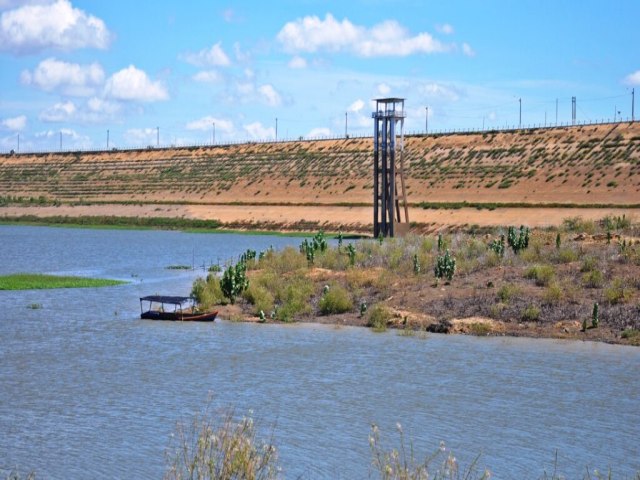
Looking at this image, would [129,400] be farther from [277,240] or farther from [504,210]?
[504,210]

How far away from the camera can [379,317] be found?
28.7 meters

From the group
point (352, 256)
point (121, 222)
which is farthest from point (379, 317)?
point (121, 222)

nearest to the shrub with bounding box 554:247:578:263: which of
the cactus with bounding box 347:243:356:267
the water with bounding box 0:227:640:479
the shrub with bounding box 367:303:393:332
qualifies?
the shrub with bounding box 367:303:393:332

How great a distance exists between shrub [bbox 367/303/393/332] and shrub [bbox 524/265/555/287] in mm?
4731

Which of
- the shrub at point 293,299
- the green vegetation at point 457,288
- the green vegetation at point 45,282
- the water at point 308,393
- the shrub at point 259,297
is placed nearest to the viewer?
the water at point 308,393

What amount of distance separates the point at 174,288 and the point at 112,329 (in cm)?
1043

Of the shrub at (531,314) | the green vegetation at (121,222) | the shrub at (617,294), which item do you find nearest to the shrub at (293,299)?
the shrub at (531,314)

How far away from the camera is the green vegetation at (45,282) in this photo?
3919 centimetres

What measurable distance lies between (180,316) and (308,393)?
1045 centimetres

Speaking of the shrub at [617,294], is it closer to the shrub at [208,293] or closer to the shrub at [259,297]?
the shrub at [259,297]

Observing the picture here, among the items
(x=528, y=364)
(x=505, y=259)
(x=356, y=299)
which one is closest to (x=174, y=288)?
(x=356, y=299)

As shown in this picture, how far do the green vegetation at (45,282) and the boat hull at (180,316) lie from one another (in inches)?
400

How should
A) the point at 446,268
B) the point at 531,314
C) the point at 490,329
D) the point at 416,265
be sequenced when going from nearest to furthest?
the point at 490,329, the point at 531,314, the point at 446,268, the point at 416,265

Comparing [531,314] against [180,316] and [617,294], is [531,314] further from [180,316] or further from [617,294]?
[180,316]
